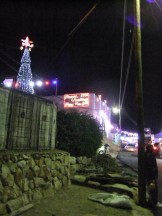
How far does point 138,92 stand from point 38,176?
449 centimetres

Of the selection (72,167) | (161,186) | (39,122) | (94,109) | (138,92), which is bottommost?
(161,186)

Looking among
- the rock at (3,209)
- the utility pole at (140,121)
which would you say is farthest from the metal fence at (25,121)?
the utility pole at (140,121)

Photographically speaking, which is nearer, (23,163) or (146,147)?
(23,163)

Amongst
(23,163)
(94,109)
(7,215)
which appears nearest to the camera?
(7,215)

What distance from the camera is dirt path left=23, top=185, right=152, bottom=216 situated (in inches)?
260

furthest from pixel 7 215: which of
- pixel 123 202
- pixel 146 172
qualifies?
pixel 146 172

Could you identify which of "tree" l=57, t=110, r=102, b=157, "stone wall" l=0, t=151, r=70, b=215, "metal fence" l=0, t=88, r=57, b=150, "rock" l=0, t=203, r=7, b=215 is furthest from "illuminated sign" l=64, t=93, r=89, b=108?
"rock" l=0, t=203, r=7, b=215

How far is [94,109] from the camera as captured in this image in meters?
41.4

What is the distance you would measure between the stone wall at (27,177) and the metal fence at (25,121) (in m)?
0.54

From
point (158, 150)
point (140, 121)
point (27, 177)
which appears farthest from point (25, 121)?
point (158, 150)

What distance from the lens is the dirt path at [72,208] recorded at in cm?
660

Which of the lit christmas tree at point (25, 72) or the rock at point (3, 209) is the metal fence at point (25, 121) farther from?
the lit christmas tree at point (25, 72)

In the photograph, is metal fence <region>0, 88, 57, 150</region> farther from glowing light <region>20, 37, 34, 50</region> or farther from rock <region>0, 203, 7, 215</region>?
glowing light <region>20, 37, 34, 50</region>

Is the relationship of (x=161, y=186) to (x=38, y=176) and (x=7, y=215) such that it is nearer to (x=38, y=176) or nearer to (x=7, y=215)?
(x=38, y=176)
